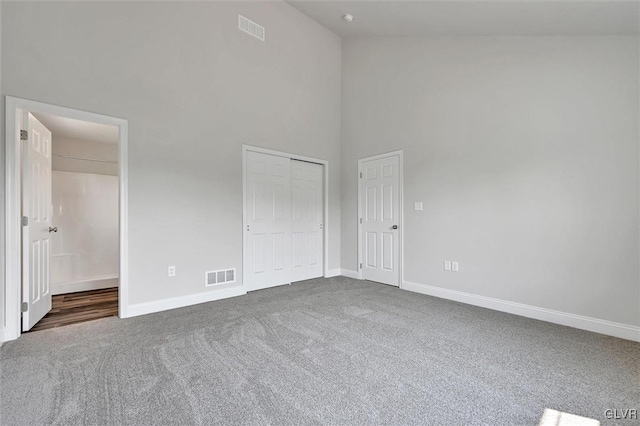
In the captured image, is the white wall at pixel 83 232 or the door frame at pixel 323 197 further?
the white wall at pixel 83 232

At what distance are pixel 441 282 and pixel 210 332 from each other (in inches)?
111

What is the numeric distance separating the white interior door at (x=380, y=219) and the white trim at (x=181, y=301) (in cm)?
201

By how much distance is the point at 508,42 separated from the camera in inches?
126

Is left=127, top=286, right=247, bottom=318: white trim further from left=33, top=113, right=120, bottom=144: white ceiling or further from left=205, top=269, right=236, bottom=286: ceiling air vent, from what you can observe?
left=33, top=113, right=120, bottom=144: white ceiling

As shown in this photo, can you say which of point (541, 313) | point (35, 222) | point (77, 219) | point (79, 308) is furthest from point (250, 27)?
point (541, 313)

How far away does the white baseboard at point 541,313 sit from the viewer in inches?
100

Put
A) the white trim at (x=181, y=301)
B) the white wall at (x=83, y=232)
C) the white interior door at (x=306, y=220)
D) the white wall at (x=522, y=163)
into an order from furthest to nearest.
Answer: the white interior door at (x=306, y=220) < the white wall at (x=83, y=232) < the white trim at (x=181, y=301) < the white wall at (x=522, y=163)

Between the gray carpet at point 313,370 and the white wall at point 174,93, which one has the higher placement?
the white wall at point 174,93

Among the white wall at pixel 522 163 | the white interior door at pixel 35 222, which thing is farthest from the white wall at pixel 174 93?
the white wall at pixel 522 163

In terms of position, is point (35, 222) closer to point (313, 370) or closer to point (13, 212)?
point (13, 212)

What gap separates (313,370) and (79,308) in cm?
315

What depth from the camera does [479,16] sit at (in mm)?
3070

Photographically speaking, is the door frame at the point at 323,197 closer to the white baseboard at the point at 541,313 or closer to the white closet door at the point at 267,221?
the white closet door at the point at 267,221

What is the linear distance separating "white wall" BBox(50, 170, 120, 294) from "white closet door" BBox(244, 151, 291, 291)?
2366mm
